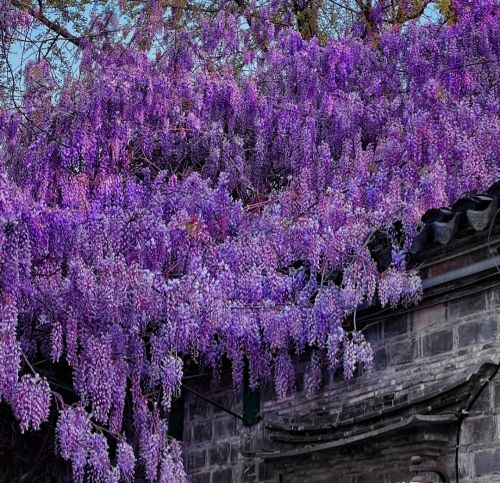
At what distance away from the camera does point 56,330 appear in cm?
729

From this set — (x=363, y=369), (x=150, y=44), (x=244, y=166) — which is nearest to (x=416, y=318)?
(x=363, y=369)

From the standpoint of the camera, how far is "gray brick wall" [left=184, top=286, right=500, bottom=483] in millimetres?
6102

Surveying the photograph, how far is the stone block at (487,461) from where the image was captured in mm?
5945

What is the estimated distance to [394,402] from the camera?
6.64 metres

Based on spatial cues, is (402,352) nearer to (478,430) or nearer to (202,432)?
(478,430)

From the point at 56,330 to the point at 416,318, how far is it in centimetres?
223

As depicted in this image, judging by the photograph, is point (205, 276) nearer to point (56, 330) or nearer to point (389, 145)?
point (56, 330)

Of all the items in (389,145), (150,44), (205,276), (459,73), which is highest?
(150,44)

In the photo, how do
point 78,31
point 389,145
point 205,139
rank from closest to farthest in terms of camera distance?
point 389,145 → point 205,139 → point 78,31

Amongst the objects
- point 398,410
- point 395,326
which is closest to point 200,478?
point 395,326

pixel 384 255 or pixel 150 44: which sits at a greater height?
pixel 150 44

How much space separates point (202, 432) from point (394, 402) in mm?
Answer: 2219

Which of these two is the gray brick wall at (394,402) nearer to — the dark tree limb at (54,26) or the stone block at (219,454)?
the stone block at (219,454)

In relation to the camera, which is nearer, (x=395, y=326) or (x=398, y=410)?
(x=398, y=410)
